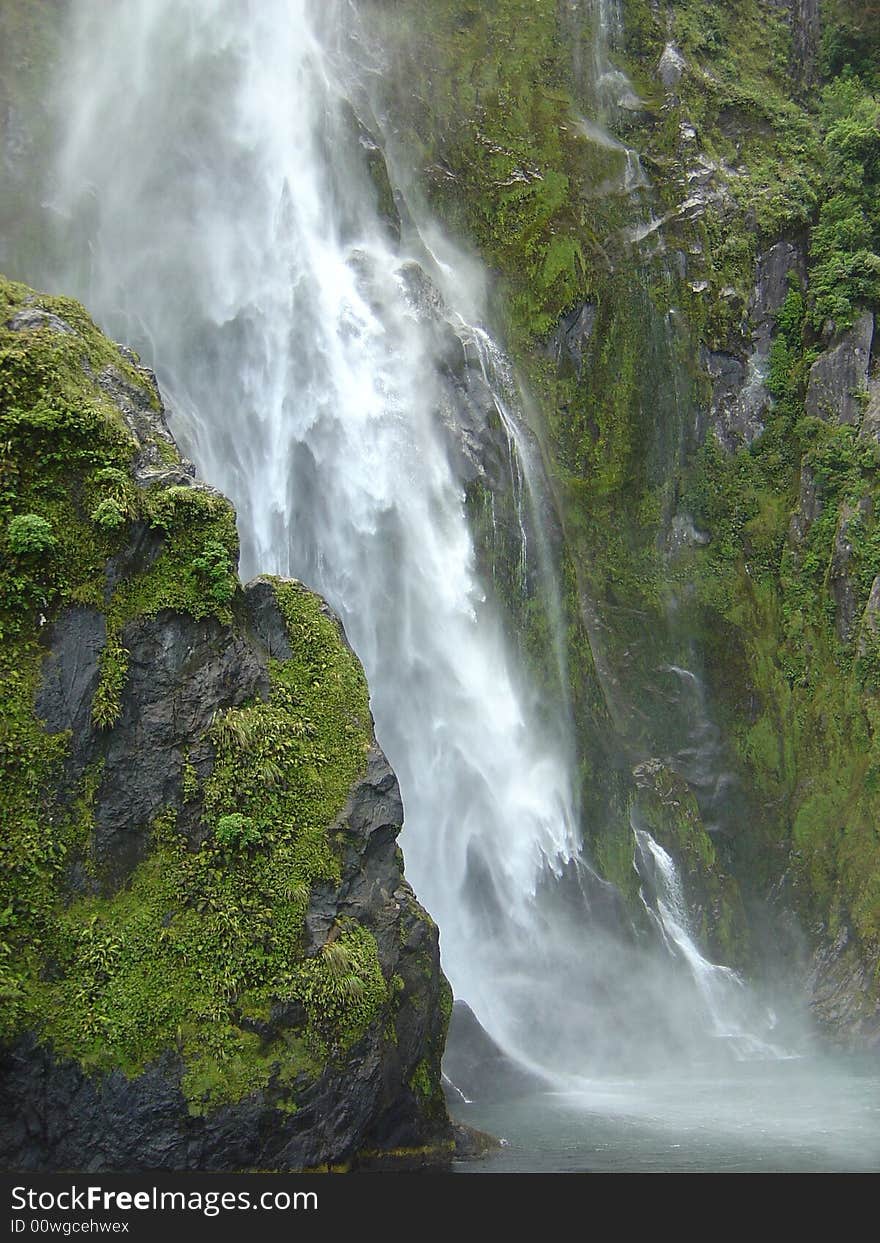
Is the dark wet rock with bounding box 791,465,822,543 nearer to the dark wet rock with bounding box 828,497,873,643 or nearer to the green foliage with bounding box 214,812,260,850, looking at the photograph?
the dark wet rock with bounding box 828,497,873,643

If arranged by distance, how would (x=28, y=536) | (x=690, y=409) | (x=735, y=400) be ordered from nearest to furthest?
(x=28, y=536) < (x=690, y=409) < (x=735, y=400)

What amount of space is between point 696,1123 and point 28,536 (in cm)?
1109

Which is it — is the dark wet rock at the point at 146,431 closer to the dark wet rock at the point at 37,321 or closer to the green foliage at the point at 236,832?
the dark wet rock at the point at 37,321

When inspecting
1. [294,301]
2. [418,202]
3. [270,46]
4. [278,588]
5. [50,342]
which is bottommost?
[278,588]

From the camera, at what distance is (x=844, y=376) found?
2423 cm

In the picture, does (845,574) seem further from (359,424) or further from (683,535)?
(359,424)

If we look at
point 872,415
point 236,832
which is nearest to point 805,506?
point 872,415

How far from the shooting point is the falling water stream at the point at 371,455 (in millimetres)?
17672

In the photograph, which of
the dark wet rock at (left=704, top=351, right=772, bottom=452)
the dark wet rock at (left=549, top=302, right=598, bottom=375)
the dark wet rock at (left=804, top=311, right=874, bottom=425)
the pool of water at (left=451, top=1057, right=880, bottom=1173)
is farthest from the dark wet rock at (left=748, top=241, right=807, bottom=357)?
the pool of water at (left=451, top=1057, right=880, bottom=1173)

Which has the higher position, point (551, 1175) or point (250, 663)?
point (250, 663)

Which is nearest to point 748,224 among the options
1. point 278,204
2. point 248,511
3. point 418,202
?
point 418,202

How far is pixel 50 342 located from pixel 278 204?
39.3 ft

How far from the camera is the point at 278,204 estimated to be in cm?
2100

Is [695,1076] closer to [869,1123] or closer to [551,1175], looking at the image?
[869,1123]
